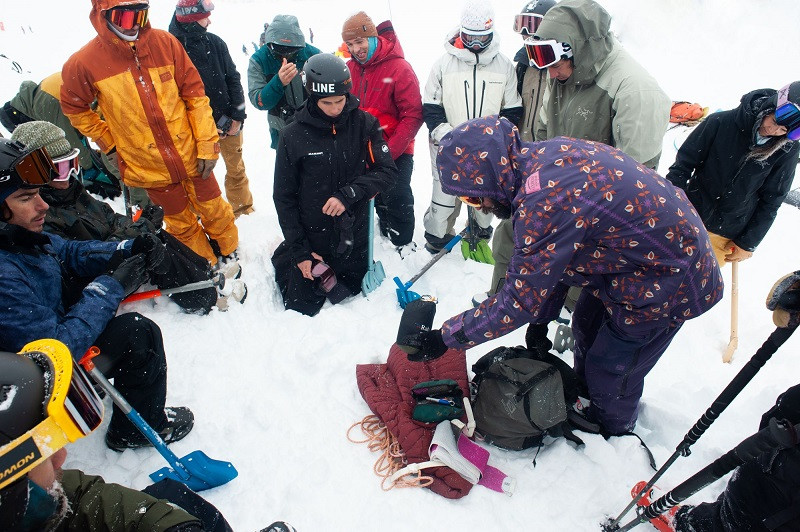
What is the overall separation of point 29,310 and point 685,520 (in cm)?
303

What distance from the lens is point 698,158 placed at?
303 centimetres

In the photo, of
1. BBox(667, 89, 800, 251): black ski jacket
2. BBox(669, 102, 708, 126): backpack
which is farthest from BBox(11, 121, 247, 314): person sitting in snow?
BBox(669, 102, 708, 126): backpack

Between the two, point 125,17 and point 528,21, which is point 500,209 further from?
point 125,17

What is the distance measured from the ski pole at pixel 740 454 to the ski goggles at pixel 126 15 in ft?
13.4

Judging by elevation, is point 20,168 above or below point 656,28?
below

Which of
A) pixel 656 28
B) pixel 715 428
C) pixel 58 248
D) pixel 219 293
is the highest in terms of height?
pixel 656 28

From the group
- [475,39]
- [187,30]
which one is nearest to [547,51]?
[475,39]

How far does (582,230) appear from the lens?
1.81 m

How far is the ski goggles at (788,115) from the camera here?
244 centimetres

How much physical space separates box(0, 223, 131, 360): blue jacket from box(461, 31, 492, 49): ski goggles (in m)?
3.10

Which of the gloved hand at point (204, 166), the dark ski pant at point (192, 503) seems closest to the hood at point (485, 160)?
the dark ski pant at point (192, 503)

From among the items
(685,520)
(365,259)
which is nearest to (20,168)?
(365,259)

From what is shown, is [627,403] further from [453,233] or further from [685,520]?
[453,233]

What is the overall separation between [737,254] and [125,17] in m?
4.69
